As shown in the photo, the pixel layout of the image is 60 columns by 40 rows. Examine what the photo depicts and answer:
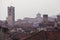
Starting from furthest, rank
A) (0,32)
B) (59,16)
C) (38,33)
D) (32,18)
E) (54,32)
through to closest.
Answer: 1. (32,18)
2. (59,16)
3. (0,32)
4. (54,32)
5. (38,33)

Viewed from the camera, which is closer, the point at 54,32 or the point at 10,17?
the point at 54,32

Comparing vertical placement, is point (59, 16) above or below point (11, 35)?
above

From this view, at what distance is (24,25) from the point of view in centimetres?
1123

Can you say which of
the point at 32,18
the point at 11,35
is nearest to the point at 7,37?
the point at 11,35

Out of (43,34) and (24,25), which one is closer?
(43,34)

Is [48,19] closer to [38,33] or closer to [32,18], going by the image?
[32,18]

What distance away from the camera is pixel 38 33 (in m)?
5.70

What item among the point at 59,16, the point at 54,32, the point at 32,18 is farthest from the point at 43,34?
the point at 32,18

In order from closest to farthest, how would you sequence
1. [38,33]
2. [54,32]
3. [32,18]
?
[38,33]
[54,32]
[32,18]

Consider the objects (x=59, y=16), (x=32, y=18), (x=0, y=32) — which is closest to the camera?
(x=0, y=32)

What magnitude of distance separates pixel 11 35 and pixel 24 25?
4104 millimetres

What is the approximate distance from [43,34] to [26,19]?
715cm

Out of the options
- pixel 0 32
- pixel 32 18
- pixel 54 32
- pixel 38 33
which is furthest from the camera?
pixel 32 18

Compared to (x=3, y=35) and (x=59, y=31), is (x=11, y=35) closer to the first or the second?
(x=3, y=35)
